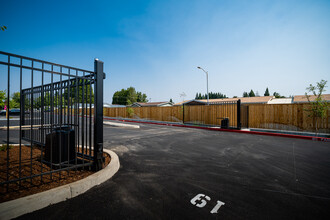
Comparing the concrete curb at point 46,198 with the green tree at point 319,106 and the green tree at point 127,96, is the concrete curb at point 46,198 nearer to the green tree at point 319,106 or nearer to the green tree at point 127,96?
the green tree at point 319,106

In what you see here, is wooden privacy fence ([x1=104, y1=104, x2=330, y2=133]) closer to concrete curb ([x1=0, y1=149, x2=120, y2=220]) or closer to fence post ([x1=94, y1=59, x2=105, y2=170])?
fence post ([x1=94, y1=59, x2=105, y2=170])

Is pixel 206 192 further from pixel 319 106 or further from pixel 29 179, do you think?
pixel 319 106

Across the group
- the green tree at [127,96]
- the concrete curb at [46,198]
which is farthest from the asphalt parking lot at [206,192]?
the green tree at [127,96]

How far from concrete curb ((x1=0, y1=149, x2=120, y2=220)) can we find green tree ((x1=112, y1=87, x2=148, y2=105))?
3178 inches

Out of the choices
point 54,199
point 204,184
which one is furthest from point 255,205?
point 54,199

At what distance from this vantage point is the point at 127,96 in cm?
9219

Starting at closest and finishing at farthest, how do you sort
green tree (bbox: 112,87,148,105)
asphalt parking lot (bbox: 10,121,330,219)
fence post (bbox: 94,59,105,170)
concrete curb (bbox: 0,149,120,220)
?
concrete curb (bbox: 0,149,120,220), asphalt parking lot (bbox: 10,121,330,219), fence post (bbox: 94,59,105,170), green tree (bbox: 112,87,148,105)

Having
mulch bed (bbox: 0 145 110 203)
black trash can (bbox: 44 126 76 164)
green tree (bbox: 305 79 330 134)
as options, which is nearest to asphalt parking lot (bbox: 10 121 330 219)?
mulch bed (bbox: 0 145 110 203)

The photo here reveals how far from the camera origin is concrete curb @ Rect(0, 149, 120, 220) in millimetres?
2121

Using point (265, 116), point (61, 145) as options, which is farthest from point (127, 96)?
point (61, 145)

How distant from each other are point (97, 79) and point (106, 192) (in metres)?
2.50

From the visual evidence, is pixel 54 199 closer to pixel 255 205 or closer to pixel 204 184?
pixel 204 184

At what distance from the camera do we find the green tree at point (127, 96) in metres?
87.6

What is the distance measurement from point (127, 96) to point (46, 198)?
92561mm
